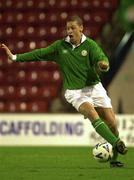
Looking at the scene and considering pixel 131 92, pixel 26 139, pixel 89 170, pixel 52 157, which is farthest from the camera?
pixel 131 92

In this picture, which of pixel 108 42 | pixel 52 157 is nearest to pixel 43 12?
pixel 108 42

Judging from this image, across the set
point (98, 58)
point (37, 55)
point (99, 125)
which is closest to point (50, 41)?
point (37, 55)

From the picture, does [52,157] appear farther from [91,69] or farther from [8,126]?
[8,126]

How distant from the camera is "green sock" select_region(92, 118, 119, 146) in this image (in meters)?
8.59

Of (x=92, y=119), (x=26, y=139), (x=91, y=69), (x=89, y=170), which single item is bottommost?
(x=26, y=139)

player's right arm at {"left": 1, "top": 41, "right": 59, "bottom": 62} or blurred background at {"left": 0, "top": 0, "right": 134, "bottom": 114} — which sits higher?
player's right arm at {"left": 1, "top": 41, "right": 59, "bottom": 62}

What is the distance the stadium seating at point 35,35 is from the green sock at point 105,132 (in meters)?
9.38

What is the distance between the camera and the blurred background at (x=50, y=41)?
17953 mm

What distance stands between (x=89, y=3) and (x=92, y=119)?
35.2 feet

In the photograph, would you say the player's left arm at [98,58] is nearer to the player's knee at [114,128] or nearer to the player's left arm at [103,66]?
the player's left arm at [103,66]

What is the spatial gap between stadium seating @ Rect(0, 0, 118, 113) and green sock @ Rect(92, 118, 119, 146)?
30.8 feet

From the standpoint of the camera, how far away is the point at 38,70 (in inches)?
739

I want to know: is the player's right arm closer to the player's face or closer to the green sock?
the player's face

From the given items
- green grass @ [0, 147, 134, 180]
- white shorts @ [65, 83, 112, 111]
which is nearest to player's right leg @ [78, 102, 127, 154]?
white shorts @ [65, 83, 112, 111]
